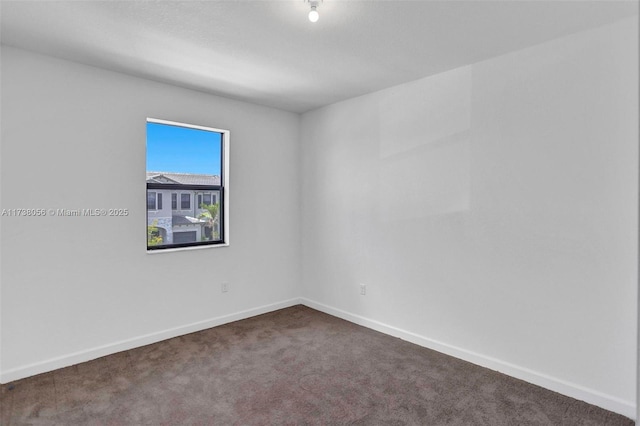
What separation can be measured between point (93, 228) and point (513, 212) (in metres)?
3.46

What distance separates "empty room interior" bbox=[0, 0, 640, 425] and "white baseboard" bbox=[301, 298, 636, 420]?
2 centimetres

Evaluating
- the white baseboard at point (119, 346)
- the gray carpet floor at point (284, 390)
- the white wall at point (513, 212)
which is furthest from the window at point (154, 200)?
the white wall at point (513, 212)

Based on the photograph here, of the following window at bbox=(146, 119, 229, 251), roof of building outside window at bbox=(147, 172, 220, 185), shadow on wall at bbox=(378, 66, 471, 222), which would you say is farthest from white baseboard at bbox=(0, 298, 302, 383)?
shadow on wall at bbox=(378, 66, 471, 222)

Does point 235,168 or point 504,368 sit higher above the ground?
point 235,168

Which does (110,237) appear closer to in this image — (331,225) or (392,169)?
(331,225)

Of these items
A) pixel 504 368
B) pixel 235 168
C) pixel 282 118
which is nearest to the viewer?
pixel 504 368

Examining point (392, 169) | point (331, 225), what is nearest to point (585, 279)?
point (392, 169)

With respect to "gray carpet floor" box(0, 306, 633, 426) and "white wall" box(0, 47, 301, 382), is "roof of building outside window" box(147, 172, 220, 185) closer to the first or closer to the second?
"white wall" box(0, 47, 301, 382)

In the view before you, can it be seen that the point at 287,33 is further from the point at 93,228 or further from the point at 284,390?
the point at 284,390

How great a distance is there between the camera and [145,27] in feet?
7.74

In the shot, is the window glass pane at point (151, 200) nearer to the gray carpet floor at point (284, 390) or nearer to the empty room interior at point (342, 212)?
the empty room interior at point (342, 212)

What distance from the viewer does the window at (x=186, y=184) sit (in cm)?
354

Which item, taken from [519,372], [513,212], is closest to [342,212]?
[513,212]

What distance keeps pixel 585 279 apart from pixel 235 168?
3356 millimetres
